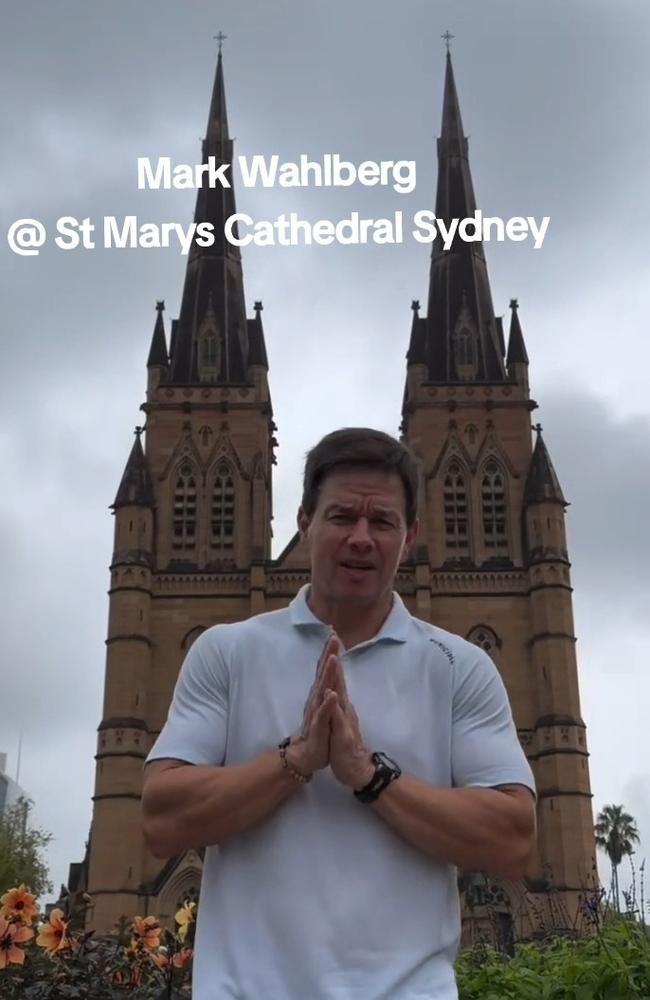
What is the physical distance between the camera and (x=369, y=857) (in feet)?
7.69

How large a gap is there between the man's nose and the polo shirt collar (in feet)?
0.49

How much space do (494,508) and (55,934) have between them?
38.8 meters

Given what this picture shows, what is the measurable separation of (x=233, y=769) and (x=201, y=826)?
0.42ft

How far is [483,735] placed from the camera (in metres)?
2.54

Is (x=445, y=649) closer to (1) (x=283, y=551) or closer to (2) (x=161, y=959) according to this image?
(2) (x=161, y=959)

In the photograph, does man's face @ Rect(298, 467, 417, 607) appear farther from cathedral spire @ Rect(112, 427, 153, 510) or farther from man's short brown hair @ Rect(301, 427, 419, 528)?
Answer: cathedral spire @ Rect(112, 427, 153, 510)

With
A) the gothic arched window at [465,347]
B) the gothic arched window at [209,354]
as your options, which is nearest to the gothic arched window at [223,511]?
the gothic arched window at [209,354]

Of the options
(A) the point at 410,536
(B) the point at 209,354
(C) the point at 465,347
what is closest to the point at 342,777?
(A) the point at 410,536

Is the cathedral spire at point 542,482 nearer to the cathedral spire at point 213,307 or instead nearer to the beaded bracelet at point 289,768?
the cathedral spire at point 213,307

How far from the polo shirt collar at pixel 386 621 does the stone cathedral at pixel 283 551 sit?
36624 mm

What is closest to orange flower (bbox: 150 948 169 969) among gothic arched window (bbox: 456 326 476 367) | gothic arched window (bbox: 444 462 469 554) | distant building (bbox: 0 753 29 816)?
gothic arched window (bbox: 444 462 469 554)

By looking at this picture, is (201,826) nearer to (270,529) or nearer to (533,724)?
(533,724)

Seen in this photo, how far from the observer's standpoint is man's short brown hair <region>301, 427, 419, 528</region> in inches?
104

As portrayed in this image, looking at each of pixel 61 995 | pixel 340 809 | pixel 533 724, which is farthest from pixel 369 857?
pixel 533 724
